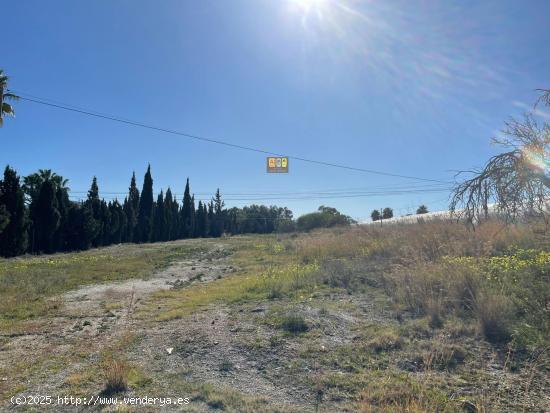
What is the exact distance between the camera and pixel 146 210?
52.0 metres

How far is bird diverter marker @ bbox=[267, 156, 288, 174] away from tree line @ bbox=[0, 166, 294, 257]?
71.4 feet

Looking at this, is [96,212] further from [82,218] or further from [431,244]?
[431,244]

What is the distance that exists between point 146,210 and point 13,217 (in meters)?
23.2

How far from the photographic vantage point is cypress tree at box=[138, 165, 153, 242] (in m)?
51.2

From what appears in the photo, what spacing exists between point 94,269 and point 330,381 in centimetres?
1527

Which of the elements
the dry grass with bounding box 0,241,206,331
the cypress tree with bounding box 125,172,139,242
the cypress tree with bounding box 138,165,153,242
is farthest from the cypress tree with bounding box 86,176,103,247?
the dry grass with bounding box 0,241,206,331

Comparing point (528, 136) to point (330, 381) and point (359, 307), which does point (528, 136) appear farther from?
point (359, 307)

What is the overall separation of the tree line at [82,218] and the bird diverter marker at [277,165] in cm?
2177

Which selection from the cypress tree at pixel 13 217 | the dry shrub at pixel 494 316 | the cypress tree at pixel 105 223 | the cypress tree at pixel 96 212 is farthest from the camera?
the cypress tree at pixel 105 223

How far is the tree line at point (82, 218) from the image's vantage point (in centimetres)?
2941

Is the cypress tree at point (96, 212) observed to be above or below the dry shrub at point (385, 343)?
above

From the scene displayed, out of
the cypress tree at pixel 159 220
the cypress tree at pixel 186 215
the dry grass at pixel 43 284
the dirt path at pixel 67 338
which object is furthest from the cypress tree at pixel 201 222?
the dirt path at pixel 67 338

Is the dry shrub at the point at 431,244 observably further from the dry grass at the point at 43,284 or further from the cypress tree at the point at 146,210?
the cypress tree at the point at 146,210

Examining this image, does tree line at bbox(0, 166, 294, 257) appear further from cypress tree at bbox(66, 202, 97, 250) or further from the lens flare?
the lens flare
